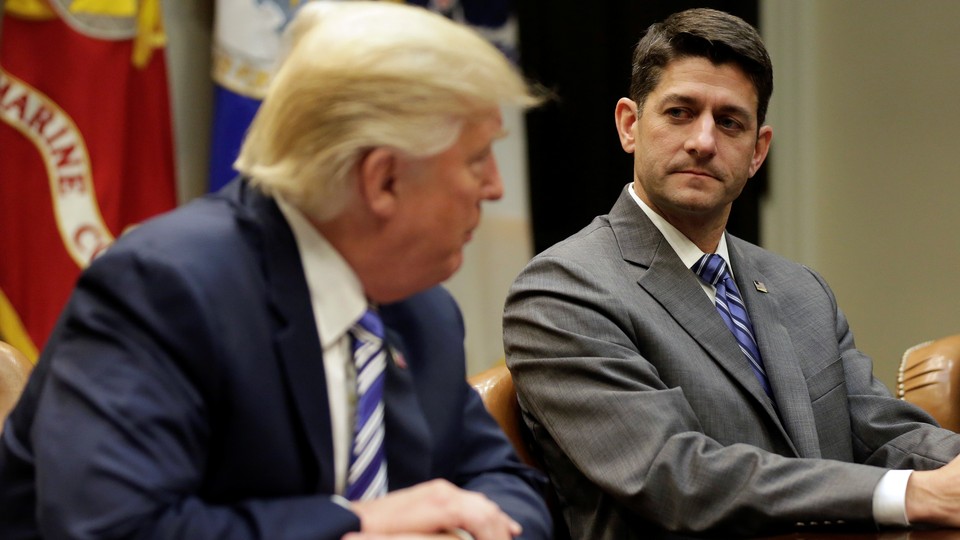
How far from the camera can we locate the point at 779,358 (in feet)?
7.31

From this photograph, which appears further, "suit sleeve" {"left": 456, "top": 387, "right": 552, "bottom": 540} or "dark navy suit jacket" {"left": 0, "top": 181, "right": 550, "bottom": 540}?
"suit sleeve" {"left": 456, "top": 387, "right": 552, "bottom": 540}

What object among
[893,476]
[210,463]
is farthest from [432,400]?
[893,476]

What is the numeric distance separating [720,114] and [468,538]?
1251 mm

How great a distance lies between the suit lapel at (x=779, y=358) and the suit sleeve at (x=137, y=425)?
1114 millimetres

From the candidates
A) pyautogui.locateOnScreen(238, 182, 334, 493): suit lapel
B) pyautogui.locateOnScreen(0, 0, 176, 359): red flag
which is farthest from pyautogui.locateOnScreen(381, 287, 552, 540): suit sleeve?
pyautogui.locateOnScreen(0, 0, 176, 359): red flag

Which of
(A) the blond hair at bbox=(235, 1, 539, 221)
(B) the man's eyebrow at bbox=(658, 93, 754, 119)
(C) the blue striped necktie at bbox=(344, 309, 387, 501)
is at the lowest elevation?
(C) the blue striped necktie at bbox=(344, 309, 387, 501)

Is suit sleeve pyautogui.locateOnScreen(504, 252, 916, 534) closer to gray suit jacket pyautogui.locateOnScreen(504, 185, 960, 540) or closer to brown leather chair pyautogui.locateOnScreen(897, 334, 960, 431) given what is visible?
gray suit jacket pyautogui.locateOnScreen(504, 185, 960, 540)

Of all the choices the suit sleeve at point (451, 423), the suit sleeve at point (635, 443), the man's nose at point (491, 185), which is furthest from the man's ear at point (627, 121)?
the man's nose at point (491, 185)

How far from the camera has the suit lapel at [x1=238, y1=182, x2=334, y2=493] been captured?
136 centimetres

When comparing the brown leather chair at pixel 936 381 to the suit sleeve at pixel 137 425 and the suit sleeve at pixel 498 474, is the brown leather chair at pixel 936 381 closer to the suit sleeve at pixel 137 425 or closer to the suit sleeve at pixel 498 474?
the suit sleeve at pixel 498 474

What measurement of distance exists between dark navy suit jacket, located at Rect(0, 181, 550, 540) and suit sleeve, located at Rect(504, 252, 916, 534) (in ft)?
1.73

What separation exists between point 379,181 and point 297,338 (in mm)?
213

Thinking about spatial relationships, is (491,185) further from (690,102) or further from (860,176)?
(860,176)

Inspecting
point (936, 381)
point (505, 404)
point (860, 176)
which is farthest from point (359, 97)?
point (860, 176)
